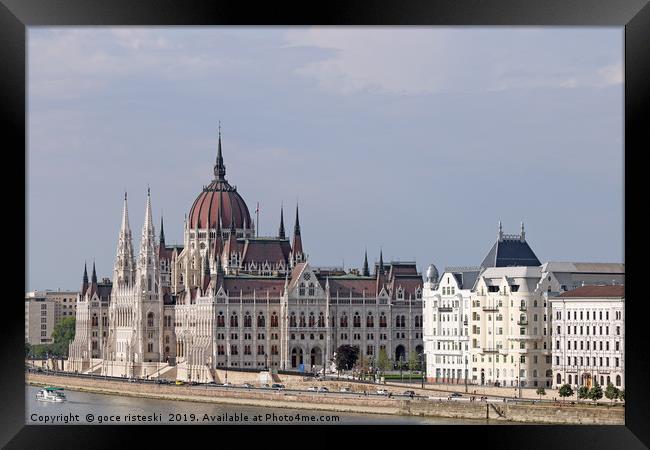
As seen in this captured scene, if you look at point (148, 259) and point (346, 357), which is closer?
point (346, 357)

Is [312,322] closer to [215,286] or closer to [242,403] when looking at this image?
[215,286]

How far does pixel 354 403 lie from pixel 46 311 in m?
27.1

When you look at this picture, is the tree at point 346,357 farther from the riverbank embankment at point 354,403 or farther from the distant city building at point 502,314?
the distant city building at point 502,314

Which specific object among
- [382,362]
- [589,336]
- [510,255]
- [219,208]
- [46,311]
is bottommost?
[382,362]

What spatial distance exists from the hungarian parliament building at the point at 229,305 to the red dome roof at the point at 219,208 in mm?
40

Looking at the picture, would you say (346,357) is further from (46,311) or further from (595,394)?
(595,394)

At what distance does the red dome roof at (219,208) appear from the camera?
50781mm

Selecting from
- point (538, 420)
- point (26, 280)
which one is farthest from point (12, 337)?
point (538, 420)

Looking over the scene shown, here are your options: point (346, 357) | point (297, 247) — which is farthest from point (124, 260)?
point (346, 357)

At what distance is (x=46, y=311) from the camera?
183ft

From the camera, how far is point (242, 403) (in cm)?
3450

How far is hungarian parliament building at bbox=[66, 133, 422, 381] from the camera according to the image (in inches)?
1752

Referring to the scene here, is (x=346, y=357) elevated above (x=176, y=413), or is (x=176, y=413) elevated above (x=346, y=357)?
(x=346, y=357)

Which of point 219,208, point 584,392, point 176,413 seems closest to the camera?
point 584,392
